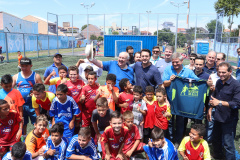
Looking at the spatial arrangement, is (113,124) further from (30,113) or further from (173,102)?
(30,113)

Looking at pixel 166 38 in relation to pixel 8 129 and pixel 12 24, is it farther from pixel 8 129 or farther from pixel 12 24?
pixel 12 24

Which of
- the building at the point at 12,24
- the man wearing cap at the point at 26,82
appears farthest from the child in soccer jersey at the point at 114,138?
the building at the point at 12,24

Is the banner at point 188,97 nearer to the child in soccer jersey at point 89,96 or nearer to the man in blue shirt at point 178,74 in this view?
the man in blue shirt at point 178,74

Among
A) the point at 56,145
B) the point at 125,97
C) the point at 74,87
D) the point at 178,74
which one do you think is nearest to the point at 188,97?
the point at 178,74

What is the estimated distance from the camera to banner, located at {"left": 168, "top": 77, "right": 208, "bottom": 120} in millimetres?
4191

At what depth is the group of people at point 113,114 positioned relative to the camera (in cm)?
359

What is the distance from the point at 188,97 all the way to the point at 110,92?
1.75 meters

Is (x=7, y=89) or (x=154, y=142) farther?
(x=7, y=89)

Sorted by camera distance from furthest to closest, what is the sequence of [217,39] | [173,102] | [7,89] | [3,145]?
[217,39], [173,102], [7,89], [3,145]

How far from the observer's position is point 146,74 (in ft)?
15.2

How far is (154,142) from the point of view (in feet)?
11.4

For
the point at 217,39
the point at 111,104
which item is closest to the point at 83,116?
the point at 111,104

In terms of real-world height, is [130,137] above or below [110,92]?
below

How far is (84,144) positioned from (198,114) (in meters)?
2.50
